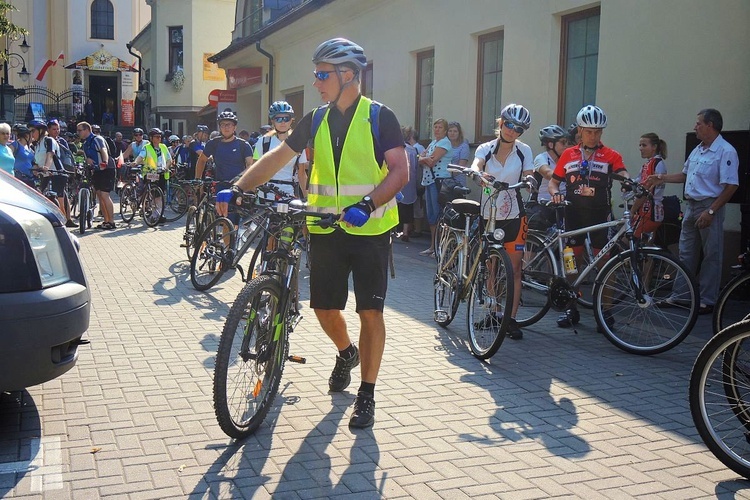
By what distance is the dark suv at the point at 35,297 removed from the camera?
160 inches

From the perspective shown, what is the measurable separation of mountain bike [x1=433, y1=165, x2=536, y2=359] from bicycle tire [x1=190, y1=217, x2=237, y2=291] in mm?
2768

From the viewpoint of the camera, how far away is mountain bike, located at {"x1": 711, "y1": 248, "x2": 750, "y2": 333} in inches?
251

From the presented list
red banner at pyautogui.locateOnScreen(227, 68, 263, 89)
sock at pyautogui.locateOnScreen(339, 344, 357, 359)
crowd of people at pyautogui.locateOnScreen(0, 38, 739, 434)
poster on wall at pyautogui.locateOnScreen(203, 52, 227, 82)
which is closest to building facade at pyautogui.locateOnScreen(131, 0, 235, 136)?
poster on wall at pyautogui.locateOnScreen(203, 52, 227, 82)

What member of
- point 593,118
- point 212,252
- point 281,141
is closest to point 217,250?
point 212,252

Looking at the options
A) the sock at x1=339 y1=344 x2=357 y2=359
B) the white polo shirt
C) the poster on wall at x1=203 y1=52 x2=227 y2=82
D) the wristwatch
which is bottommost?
the sock at x1=339 y1=344 x2=357 y2=359

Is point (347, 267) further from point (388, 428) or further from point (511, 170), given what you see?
point (511, 170)

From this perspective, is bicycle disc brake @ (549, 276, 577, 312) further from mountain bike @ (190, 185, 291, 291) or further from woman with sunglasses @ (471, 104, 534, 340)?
mountain bike @ (190, 185, 291, 291)

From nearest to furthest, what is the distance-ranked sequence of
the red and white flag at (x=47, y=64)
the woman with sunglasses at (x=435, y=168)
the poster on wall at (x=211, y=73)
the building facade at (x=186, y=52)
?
the woman with sunglasses at (x=435, y=168)
the building facade at (x=186, y=52)
the poster on wall at (x=211, y=73)
the red and white flag at (x=47, y=64)

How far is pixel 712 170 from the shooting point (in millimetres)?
8242

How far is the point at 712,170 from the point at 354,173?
15.6 feet

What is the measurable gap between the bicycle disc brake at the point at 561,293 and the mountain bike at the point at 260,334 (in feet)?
8.92

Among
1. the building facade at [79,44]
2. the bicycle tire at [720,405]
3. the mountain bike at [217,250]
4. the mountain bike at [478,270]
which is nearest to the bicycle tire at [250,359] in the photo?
the mountain bike at [478,270]

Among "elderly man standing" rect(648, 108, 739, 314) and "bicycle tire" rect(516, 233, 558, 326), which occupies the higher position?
"elderly man standing" rect(648, 108, 739, 314)

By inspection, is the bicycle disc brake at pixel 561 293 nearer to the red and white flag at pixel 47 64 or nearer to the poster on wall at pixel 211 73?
the poster on wall at pixel 211 73
